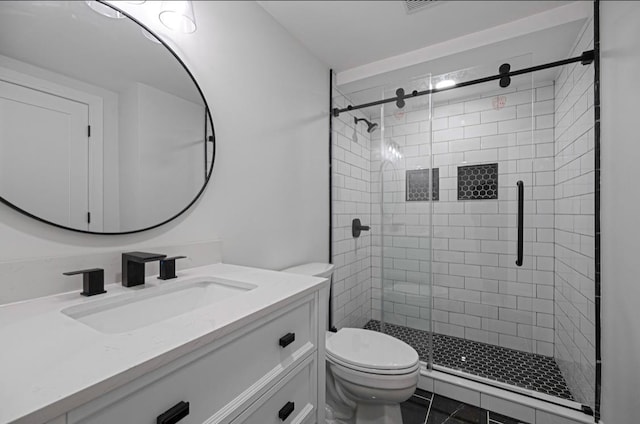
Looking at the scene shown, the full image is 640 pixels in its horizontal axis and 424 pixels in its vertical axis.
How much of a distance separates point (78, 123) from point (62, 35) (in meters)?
0.28

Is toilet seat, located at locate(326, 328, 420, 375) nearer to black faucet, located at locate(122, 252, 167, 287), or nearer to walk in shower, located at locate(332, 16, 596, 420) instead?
walk in shower, located at locate(332, 16, 596, 420)

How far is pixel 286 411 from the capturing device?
0.89m

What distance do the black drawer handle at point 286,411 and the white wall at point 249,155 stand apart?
76 cm

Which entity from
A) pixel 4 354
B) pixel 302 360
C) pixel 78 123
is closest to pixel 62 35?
pixel 78 123

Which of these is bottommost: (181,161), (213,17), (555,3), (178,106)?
(181,161)

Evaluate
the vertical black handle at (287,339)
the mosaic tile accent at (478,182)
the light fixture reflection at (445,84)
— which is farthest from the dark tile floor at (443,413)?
the light fixture reflection at (445,84)

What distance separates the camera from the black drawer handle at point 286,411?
34.4 inches

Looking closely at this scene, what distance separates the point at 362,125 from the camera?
2445mm

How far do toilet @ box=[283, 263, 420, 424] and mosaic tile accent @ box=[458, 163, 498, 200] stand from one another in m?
1.20

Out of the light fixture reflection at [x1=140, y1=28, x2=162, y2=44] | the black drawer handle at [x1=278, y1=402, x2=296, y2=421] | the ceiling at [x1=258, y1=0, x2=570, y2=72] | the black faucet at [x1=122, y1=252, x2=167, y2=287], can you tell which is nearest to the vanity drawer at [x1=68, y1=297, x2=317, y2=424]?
the black drawer handle at [x1=278, y1=402, x2=296, y2=421]

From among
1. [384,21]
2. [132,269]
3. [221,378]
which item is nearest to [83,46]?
[132,269]

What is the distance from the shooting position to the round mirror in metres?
0.83

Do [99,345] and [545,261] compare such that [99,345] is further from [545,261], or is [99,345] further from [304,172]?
[545,261]

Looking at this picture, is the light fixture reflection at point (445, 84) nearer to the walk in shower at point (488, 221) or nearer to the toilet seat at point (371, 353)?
the walk in shower at point (488, 221)
